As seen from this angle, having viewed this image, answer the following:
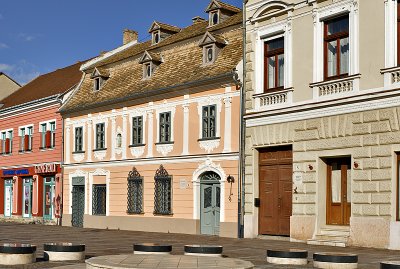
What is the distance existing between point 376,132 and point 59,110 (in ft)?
69.4

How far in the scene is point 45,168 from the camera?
38.8 m

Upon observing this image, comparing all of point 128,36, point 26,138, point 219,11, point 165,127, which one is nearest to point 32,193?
point 26,138

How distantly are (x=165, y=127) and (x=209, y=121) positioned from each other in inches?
126

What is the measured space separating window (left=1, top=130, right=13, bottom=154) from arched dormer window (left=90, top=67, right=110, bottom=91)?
10068 mm

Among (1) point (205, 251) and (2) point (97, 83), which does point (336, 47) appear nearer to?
(1) point (205, 251)

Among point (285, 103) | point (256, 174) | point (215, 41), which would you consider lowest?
point (256, 174)

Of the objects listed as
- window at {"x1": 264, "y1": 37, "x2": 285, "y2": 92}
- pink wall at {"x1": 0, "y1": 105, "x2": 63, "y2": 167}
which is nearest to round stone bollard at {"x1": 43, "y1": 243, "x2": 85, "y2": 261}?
window at {"x1": 264, "y1": 37, "x2": 285, "y2": 92}

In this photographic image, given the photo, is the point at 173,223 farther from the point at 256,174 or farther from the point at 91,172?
the point at 91,172

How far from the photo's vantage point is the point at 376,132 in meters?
20.1

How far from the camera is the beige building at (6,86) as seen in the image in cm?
4956

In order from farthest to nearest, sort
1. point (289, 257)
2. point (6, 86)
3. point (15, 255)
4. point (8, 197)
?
point (6, 86), point (8, 197), point (289, 257), point (15, 255)

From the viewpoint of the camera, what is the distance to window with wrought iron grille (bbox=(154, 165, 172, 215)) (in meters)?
29.4

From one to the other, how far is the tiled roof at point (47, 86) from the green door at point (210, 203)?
526 inches

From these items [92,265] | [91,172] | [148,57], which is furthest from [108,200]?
[92,265]
